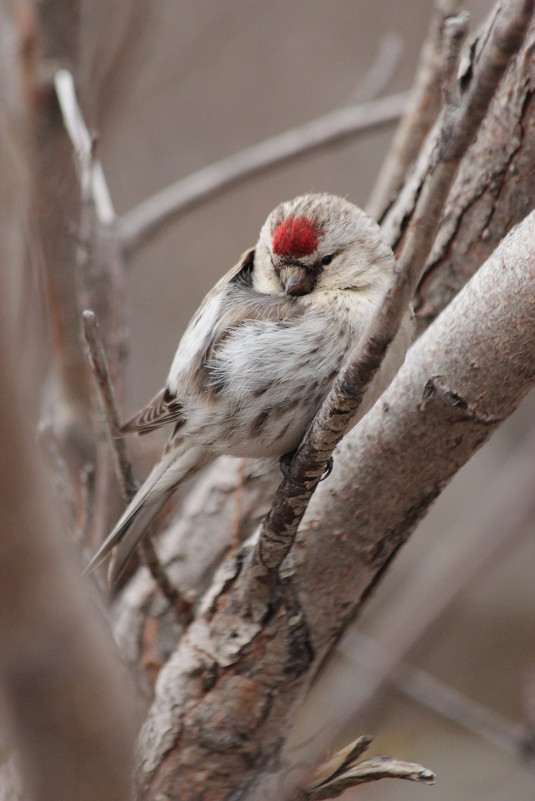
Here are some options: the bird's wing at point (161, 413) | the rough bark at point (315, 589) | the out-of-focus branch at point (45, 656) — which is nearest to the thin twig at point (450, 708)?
the rough bark at point (315, 589)

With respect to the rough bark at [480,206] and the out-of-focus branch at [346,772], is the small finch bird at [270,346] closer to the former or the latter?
the rough bark at [480,206]

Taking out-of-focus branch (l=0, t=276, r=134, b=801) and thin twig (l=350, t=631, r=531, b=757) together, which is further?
thin twig (l=350, t=631, r=531, b=757)

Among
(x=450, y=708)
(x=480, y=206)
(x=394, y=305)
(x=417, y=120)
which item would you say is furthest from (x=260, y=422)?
(x=417, y=120)

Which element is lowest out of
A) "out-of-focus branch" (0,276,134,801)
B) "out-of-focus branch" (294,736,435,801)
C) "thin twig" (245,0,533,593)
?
"out-of-focus branch" (294,736,435,801)

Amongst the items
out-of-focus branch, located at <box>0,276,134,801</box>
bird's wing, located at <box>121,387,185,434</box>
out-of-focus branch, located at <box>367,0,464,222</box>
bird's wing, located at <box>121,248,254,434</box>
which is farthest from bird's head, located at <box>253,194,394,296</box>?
out-of-focus branch, located at <box>0,276,134,801</box>

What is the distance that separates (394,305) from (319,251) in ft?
3.99

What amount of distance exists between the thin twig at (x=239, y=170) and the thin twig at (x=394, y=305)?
1476 mm

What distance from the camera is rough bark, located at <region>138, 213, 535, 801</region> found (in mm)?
2055

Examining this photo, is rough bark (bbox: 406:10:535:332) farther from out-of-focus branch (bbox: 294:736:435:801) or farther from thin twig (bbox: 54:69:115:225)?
out-of-focus branch (bbox: 294:736:435:801)

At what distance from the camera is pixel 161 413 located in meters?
2.59

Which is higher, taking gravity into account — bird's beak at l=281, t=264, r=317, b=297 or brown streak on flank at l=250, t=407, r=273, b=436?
bird's beak at l=281, t=264, r=317, b=297

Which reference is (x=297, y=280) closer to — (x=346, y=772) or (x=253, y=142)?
(x=346, y=772)

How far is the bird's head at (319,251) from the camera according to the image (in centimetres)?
263

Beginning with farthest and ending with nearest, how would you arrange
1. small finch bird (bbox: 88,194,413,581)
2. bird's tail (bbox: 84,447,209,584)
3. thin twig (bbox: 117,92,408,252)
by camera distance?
thin twig (bbox: 117,92,408,252), bird's tail (bbox: 84,447,209,584), small finch bird (bbox: 88,194,413,581)
